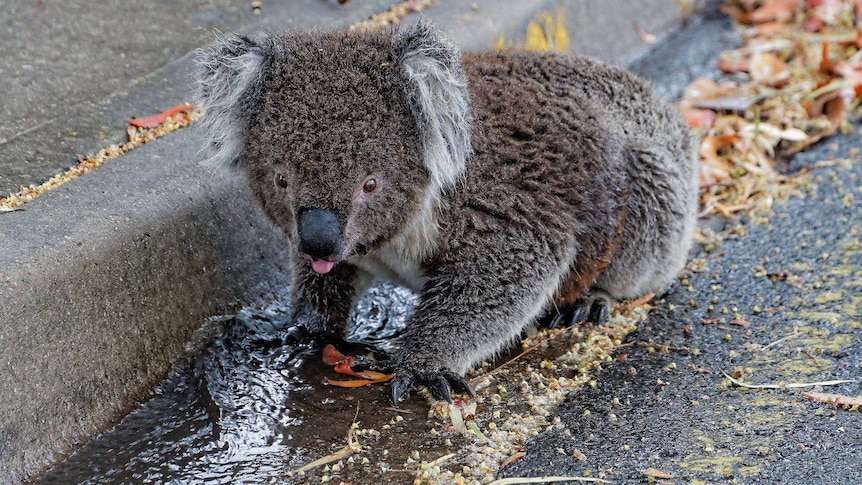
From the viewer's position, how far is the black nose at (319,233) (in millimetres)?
2621

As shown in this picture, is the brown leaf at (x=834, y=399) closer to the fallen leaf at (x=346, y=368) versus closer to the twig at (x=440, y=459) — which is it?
the twig at (x=440, y=459)

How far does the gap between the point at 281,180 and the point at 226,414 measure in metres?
0.76

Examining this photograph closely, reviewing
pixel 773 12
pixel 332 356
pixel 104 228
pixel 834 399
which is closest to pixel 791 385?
pixel 834 399

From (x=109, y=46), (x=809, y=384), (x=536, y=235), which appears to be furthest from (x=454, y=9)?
(x=809, y=384)

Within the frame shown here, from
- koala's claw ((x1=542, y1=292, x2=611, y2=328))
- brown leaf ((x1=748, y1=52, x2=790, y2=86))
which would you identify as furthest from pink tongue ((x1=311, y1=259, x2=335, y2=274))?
brown leaf ((x1=748, y1=52, x2=790, y2=86))

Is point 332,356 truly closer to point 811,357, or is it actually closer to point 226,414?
point 226,414

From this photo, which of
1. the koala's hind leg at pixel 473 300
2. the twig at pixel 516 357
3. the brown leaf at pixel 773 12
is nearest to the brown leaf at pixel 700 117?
the brown leaf at pixel 773 12

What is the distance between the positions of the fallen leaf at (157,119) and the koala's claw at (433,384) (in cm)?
154

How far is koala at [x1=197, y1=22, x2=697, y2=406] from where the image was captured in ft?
8.97

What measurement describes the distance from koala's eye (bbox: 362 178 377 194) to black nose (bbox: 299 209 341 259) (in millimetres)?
141

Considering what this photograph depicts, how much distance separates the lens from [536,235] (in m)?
3.16

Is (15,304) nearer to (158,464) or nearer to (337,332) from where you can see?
(158,464)

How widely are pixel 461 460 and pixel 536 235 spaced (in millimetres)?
908

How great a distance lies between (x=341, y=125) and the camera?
269cm
